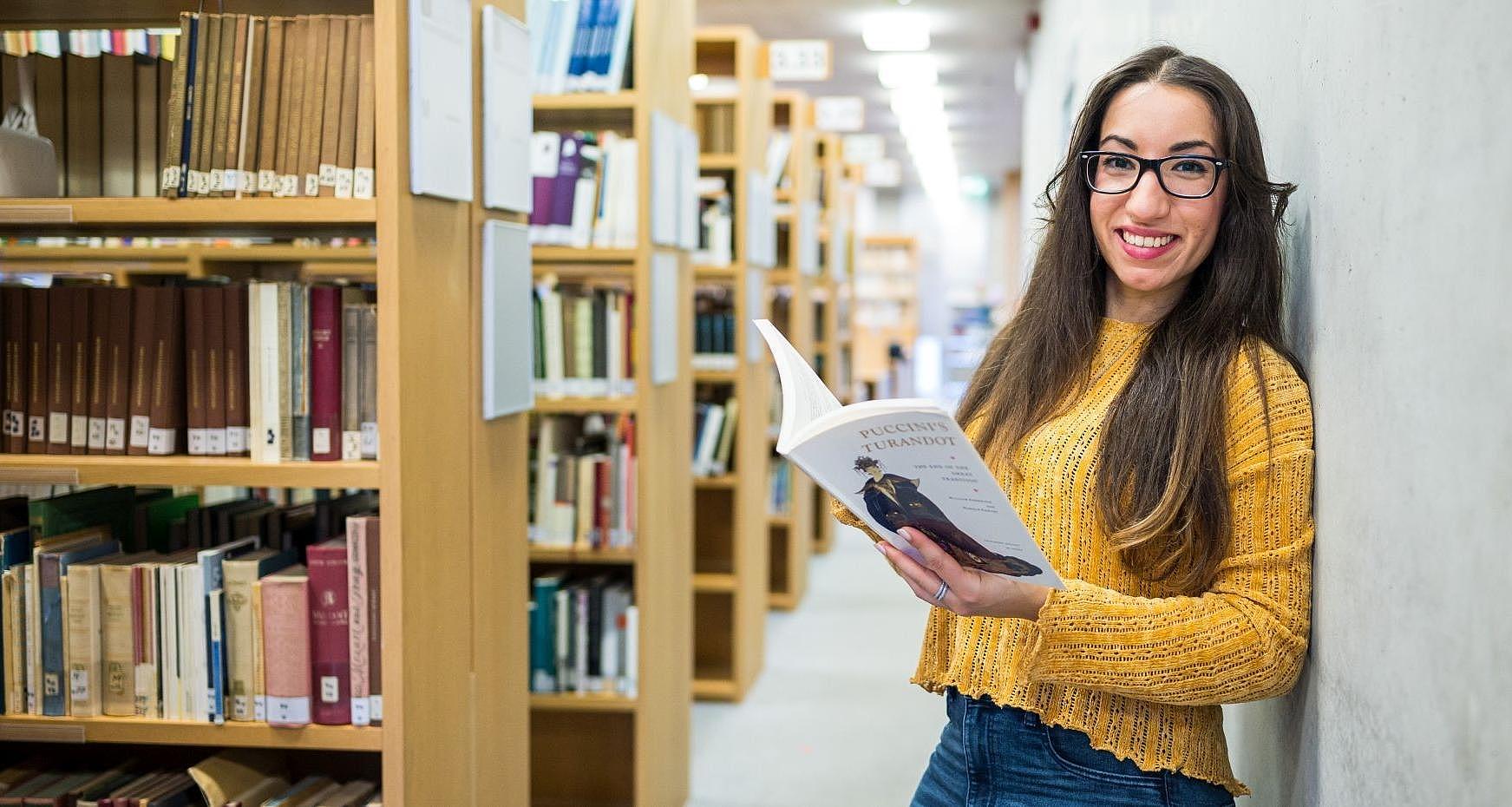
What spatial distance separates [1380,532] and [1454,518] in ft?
0.54

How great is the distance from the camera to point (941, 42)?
30.6ft

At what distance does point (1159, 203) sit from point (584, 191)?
7.67ft

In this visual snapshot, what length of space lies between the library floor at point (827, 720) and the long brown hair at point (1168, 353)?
8.23ft

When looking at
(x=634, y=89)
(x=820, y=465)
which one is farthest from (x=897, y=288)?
(x=820, y=465)

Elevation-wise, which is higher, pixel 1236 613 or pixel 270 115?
pixel 270 115

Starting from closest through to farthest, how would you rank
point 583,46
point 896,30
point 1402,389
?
point 1402,389, point 583,46, point 896,30

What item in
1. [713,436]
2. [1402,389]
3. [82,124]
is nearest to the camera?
[1402,389]

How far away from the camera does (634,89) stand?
133 inches

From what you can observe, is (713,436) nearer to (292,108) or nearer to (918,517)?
(292,108)

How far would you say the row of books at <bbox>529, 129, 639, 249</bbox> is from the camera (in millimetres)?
3479

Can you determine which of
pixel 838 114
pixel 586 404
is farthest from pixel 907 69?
pixel 586 404

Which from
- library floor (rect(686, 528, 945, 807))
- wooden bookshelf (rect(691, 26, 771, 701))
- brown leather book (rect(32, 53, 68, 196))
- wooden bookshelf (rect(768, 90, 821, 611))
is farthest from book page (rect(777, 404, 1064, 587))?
wooden bookshelf (rect(768, 90, 821, 611))

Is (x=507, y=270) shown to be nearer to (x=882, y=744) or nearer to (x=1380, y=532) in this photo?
(x=1380, y=532)

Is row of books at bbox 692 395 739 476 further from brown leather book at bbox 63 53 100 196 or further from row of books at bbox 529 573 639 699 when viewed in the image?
brown leather book at bbox 63 53 100 196
